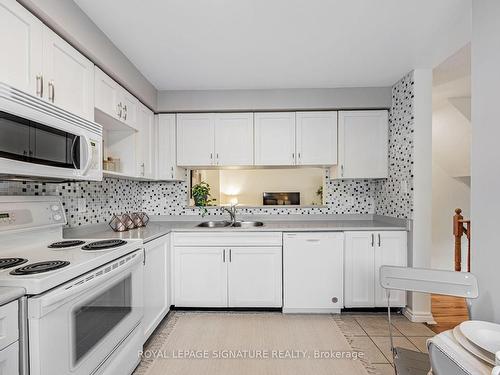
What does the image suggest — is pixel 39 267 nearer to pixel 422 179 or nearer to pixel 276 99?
pixel 276 99

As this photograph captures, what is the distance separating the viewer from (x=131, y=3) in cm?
181

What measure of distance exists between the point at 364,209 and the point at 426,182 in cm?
94

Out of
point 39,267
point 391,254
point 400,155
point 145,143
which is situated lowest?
point 391,254

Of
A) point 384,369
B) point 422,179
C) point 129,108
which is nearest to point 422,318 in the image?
point 384,369

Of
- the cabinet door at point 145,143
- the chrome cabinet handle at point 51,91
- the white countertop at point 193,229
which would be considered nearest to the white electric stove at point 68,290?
the white countertop at point 193,229

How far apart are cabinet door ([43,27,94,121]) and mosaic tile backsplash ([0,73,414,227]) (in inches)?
23.6

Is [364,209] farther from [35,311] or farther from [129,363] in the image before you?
[35,311]

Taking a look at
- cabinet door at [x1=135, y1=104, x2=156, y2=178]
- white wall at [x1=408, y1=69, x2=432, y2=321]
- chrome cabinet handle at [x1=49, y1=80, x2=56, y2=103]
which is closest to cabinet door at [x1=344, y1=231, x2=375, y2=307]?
white wall at [x1=408, y1=69, x2=432, y2=321]

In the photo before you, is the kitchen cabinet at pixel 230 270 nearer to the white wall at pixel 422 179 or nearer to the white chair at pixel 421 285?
the white wall at pixel 422 179

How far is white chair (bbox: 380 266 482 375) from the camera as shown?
4.45ft

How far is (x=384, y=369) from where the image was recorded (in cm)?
208

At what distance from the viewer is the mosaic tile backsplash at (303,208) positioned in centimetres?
239

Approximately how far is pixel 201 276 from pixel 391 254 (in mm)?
1907

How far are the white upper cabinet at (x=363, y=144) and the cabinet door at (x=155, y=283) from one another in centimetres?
206
